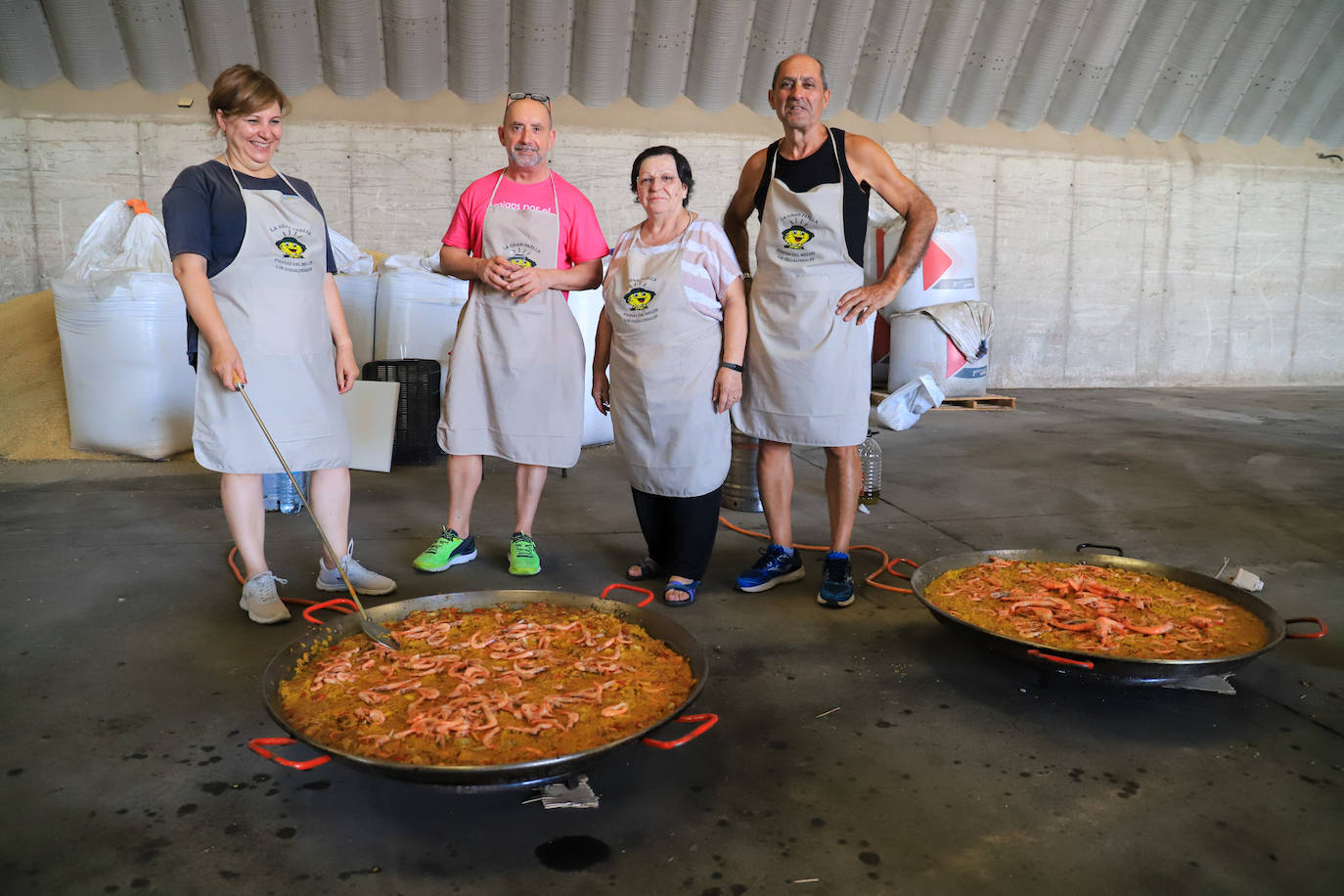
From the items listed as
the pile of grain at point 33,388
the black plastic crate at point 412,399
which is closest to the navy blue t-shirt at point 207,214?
the black plastic crate at point 412,399

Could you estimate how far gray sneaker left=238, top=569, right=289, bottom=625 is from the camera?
9.43 ft

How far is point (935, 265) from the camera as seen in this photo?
761cm

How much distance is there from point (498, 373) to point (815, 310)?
1.09 meters

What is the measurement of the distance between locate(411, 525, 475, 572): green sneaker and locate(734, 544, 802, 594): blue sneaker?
0.99 metres

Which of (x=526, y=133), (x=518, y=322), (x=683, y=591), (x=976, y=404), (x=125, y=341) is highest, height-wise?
(x=526, y=133)

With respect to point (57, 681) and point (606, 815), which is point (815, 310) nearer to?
point (606, 815)

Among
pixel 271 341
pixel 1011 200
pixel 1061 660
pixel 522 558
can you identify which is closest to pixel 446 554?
pixel 522 558


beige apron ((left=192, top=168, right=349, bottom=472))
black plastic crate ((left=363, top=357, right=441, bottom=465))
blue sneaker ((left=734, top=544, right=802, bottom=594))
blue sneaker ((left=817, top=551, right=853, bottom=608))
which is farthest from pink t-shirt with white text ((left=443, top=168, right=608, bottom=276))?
black plastic crate ((left=363, top=357, right=441, bottom=465))

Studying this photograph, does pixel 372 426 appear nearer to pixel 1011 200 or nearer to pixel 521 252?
pixel 521 252

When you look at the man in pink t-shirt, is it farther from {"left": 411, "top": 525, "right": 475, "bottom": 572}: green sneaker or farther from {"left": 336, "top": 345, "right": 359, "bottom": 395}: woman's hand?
{"left": 336, "top": 345, "right": 359, "bottom": 395}: woman's hand

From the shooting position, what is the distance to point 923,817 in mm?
1865

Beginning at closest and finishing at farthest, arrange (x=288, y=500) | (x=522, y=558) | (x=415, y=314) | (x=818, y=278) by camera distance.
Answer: (x=818, y=278) < (x=522, y=558) < (x=288, y=500) < (x=415, y=314)

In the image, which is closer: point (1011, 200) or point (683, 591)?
point (683, 591)

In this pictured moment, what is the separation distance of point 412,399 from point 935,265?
4356 mm
